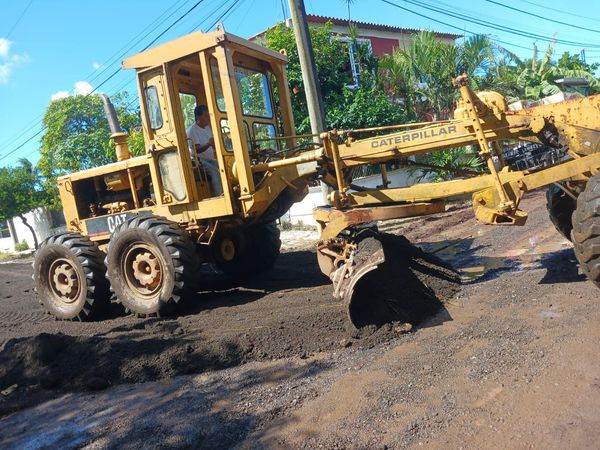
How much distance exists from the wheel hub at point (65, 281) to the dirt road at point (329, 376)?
982mm

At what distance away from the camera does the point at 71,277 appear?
7.49m

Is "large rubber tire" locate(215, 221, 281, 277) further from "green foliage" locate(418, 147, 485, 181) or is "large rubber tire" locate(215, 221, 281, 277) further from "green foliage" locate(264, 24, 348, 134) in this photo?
"green foliage" locate(418, 147, 485, 181)

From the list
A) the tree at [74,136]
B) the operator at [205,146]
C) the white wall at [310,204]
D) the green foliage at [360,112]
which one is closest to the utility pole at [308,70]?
the operator at [205,146]

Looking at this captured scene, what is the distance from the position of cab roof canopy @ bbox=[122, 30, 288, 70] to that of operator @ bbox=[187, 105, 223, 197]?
2.57ft

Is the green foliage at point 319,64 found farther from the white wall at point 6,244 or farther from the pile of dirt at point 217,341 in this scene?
the white wall at point 6,244

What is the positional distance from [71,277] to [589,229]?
648 cm

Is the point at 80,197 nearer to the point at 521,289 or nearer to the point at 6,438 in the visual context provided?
the point at 6,438

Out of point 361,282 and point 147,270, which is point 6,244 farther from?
point 361,282

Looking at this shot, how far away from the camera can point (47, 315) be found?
8.05 meters

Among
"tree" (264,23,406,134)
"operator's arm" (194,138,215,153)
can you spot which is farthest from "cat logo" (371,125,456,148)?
"tree" (264,23,406,134)

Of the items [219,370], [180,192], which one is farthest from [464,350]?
[180,192]

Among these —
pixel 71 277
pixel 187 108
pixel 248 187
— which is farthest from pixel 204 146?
pixel 71 277

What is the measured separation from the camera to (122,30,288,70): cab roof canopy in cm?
607

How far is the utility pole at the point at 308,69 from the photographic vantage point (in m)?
9.96
